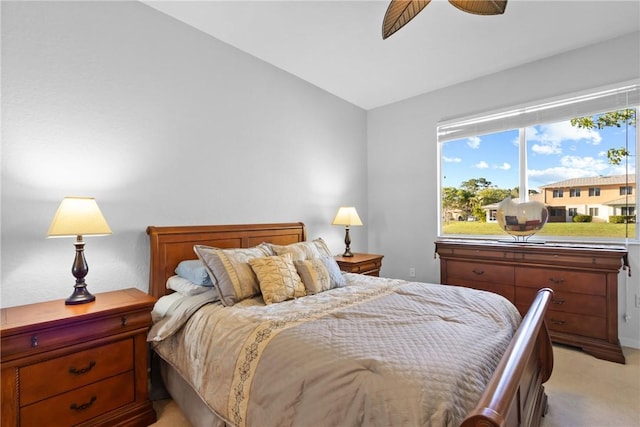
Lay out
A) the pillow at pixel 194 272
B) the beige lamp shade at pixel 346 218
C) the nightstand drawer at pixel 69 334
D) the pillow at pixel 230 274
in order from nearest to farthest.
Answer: the nightstand drawer at pixel 69 334
the pillow at pixel 230 274
the pillow at pixel 194 272
the beige lamp shade at pixel 346 218

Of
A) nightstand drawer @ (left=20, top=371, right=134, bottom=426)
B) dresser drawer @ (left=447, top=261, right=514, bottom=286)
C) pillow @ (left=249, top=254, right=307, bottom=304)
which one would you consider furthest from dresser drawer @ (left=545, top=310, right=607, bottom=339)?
nightstand drawer @ (left=20, top=371, right=134, bottom=426)

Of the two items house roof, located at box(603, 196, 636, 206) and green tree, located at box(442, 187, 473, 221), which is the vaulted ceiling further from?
house roof, located at box(603, 196, 636, 206)

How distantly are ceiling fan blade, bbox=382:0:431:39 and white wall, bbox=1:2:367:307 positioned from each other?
58.8 inches

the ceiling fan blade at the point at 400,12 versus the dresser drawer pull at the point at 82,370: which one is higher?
the ceiling fan blade at the point at 400,12

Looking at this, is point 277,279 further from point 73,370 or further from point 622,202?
point 622,202

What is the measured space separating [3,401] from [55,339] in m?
0.28

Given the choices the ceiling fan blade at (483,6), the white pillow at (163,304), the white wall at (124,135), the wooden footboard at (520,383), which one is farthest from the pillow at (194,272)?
the ceiling fan blade at (483,6)

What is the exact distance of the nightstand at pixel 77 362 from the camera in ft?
4.60

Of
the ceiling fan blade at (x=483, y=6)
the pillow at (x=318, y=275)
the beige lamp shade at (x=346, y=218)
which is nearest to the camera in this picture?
the ceiling fan blade at (x=483, y=6)

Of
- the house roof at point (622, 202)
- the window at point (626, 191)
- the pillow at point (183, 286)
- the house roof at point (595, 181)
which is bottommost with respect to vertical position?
the pillow at point (183, 286)

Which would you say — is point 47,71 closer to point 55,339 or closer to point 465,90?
point 55,339

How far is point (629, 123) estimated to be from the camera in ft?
9.38

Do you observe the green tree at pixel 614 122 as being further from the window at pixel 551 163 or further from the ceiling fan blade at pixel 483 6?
the ceiling fan blade at pixel 483 6

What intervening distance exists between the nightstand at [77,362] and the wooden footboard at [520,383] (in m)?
1.76
